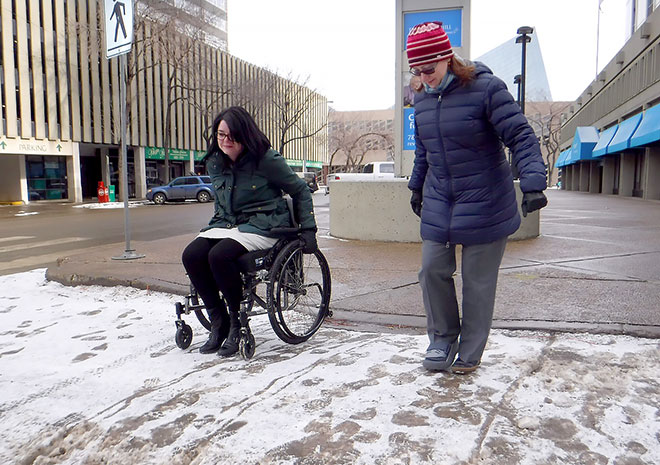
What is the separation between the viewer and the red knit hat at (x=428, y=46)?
2766mm

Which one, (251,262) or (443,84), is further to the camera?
(251,262)

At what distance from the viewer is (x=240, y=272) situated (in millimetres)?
3367

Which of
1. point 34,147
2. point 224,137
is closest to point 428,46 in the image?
point 224,137

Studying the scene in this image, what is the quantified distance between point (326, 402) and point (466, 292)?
3.31ft

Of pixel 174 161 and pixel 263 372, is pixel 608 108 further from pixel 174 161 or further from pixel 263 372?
pixel 263 372

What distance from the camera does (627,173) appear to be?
101 ft

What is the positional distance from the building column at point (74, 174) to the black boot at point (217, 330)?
32.9 metres

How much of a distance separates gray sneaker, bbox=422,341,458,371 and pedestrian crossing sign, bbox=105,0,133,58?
5.75m

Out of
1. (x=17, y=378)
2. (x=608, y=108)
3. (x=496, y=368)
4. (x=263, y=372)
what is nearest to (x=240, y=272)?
(x=263, y=372)

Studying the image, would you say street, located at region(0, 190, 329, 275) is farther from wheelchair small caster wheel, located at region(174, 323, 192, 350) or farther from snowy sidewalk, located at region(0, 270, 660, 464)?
snowy sidewalk, located at region(0, 270, 660, 464)

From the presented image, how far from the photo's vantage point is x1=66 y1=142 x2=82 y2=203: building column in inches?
1292

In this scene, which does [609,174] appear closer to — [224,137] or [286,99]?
[286,99]

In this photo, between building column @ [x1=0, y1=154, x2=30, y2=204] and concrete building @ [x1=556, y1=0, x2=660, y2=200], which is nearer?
concrete building @ [x1=556, y1=0, x2=660, y2=200]

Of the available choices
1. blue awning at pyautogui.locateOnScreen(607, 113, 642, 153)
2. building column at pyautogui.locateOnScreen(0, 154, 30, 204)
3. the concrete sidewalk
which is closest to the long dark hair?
the concrete sidewalk
